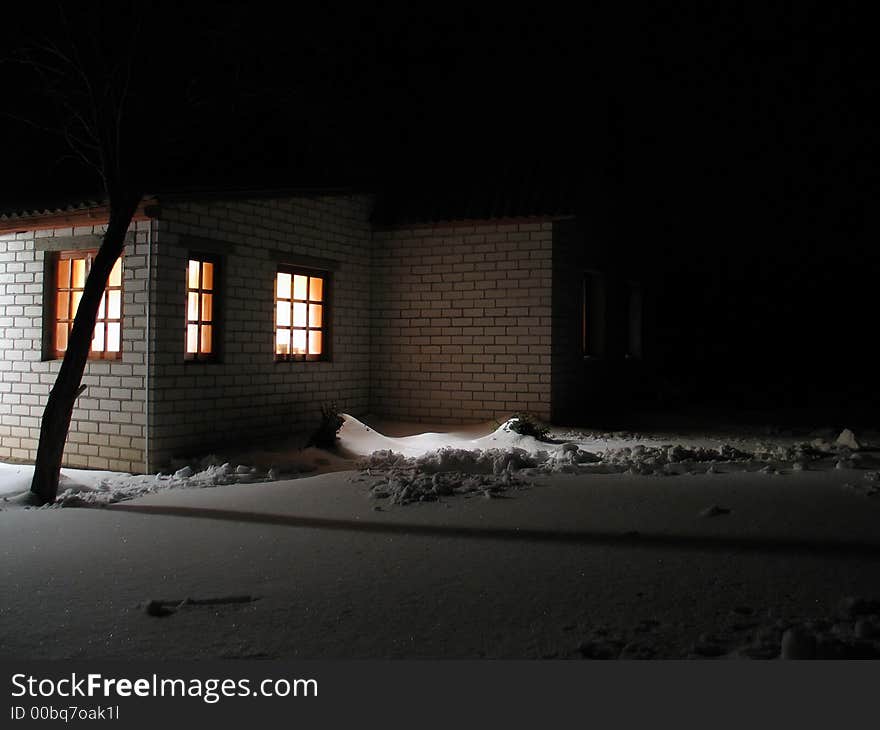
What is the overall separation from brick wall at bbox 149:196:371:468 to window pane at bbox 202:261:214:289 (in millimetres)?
→ 172

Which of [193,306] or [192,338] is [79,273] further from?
[192,338]

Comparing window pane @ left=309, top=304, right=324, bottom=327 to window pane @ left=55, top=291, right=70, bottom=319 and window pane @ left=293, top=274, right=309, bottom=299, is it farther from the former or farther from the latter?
window pane @ left=55, top=291, right=70, bottom=319

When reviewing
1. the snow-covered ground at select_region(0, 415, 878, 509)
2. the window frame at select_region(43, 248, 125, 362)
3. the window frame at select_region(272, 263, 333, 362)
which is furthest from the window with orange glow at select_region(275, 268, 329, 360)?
the window frame at select_region(43, 248, 125, 362)

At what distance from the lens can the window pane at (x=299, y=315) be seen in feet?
40.5

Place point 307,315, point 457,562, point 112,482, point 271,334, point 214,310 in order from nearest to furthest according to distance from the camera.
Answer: point 457,562
point 112,482
point 214,310
point 271,334
point 307,315

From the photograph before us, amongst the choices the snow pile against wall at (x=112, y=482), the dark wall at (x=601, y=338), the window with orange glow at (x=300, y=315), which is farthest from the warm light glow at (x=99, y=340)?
the dark wall at (x=601, y=338)

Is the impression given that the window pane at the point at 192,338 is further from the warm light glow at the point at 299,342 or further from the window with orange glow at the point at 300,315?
the warm light glow at the point at 299,342

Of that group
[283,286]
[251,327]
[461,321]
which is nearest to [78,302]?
[251,327]

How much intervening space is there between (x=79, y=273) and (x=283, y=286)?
2824 mm

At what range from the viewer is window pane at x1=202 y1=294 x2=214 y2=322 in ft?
34.7

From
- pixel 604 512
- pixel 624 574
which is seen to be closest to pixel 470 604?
pixel 624 574

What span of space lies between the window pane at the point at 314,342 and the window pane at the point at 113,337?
327cm

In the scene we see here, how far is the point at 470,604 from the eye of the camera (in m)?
4.48

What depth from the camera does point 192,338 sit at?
408 inches
